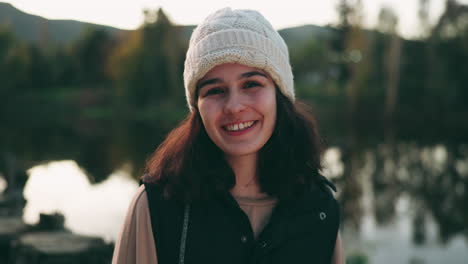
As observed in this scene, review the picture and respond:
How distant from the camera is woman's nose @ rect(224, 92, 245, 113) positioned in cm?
192

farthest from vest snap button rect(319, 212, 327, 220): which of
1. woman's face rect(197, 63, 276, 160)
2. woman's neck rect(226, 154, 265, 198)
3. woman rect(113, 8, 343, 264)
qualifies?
woman's face rect(197, 63, 276, 160)

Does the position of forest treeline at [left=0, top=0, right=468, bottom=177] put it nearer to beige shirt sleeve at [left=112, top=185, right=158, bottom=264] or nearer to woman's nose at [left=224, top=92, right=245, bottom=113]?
woman's nose at [left=224, top=92, right=245, bottom=113]

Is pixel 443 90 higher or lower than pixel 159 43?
lower

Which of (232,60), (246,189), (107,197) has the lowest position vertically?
(107,197)

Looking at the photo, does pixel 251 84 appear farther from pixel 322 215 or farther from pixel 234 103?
pixel 322 215

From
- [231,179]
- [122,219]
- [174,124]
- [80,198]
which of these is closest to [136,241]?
[231,179]

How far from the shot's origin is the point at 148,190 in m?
1.93

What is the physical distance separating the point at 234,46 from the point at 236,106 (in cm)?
22

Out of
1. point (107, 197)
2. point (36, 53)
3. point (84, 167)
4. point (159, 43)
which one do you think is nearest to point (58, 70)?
point (36, 53)

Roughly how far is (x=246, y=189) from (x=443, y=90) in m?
33.2

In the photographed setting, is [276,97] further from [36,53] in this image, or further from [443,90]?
[36,53]

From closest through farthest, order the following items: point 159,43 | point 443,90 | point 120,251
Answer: point 120,251 < point 443,90 < point 159,43

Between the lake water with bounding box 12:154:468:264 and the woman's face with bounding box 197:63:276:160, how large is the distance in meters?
A: 4.80

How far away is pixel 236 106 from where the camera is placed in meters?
1.92
